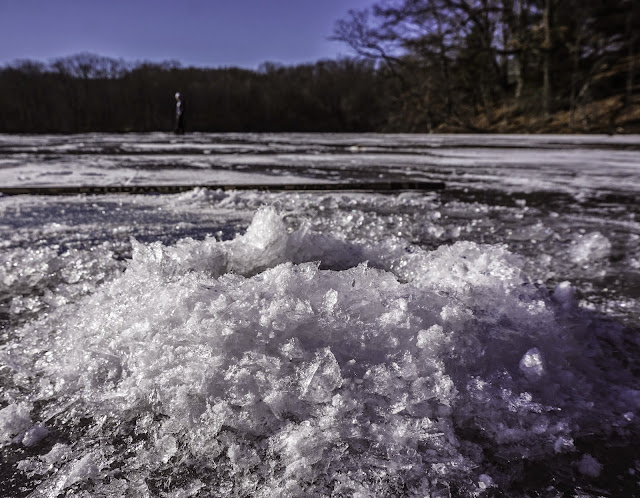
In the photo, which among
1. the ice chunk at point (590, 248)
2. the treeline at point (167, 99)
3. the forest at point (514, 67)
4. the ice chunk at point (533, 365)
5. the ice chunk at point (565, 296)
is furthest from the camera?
the treeline at point (167, 99)

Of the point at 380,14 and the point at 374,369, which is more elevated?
the point at 380,14

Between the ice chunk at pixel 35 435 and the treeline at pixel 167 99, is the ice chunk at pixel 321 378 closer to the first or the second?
the ice chunk at pixel 35 435

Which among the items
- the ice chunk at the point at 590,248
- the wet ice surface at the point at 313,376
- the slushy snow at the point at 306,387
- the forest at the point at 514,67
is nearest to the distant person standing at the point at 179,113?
the forest at the point at 514,67

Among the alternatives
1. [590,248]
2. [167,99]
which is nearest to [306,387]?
[590,248]

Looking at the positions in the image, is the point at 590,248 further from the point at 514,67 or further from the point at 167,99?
the point at 167,99

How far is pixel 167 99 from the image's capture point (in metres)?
44.1

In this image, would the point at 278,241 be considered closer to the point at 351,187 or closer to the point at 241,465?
the point at 241,465

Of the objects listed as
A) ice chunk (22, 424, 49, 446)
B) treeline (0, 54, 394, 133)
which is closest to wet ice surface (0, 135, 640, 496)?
ice chunk (22, 424, 49, 446)

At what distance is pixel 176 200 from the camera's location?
3541 mm

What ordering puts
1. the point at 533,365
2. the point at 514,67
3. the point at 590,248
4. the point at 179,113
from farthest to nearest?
the point at 514,67 → the point at 179,113 → the point at 590,248 → the point at 533,365

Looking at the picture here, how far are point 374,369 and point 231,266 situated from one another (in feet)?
2.69

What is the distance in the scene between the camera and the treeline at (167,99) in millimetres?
41031

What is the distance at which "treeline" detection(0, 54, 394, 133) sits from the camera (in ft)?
135

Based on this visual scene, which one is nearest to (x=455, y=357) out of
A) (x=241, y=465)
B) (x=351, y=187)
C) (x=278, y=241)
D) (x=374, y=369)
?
(x=374, y=369)
